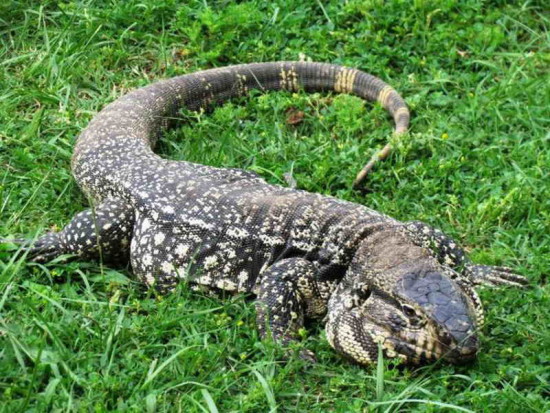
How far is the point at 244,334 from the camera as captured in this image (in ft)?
23.3

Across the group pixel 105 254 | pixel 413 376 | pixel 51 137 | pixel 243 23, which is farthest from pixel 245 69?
pixel 413 376

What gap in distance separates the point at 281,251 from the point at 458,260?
1437mm

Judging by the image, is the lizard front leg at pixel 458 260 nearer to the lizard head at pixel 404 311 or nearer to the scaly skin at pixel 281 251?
the scaly skin at pixel 281 251

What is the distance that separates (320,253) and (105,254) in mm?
1831

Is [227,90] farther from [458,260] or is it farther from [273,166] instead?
[458,260]

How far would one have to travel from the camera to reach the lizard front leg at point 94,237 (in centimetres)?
783

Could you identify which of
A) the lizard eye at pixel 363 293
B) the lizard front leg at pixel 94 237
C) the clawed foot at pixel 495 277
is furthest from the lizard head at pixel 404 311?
the lizard front leg at pixel 94 237

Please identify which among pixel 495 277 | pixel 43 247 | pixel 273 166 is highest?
pixel 43 247

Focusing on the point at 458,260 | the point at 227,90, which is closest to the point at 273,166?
the point at 227,90

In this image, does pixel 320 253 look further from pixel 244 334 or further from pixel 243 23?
pixel 243 23

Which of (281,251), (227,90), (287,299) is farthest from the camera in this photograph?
(227,90)

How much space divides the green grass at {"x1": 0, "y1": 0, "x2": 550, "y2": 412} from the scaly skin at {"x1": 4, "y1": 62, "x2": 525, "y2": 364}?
0.20m

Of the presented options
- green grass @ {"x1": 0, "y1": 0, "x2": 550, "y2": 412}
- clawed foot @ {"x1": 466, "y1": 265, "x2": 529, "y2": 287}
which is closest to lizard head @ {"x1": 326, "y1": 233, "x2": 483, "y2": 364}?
green grass @ {"x1": 0, "y1": 0, "x2": 550, "y2": 412}

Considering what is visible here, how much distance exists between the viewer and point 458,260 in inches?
305
